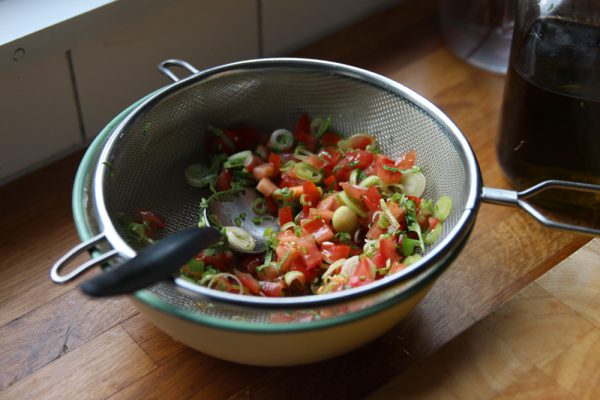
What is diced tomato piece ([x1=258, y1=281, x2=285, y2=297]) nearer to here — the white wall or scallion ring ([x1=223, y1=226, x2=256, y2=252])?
scallion ring ([x1=223, y1=226, x2=256, y2=252])

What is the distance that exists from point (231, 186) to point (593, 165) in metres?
0.47

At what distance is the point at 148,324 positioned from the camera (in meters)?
0.91

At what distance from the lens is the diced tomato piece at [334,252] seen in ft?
2.92

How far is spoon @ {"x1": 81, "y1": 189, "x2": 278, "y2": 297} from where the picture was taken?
0.66 meters

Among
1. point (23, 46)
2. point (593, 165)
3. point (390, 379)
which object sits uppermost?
point (23, 46)

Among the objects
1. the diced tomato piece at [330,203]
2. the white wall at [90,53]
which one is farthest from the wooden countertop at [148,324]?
the diced tomato piece at [330,203]

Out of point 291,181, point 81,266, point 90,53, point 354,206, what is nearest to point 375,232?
point 354,206

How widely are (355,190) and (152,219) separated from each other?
10.1 inches

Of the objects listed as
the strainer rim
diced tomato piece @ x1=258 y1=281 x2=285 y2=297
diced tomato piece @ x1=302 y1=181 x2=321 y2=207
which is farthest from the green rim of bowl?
diced tomato piece @ x1=302 y1=181 x2=321 y2=207

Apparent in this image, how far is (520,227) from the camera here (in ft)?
3.40

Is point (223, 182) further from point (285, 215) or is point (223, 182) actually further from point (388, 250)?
point (388, 250)

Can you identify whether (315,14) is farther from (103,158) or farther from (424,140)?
(103,158)

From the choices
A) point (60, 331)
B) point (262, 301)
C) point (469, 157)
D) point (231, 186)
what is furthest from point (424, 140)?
point (60, 331)

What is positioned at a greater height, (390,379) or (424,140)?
(424,140)
